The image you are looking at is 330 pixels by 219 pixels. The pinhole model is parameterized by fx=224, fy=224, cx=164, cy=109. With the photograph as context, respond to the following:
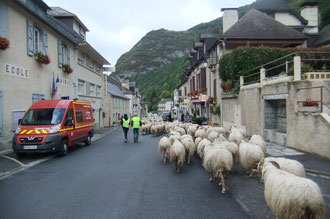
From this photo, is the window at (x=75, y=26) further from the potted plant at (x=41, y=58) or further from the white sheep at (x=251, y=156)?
the white sheep at (x=251, y=156)

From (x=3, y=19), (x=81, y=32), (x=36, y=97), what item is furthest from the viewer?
(x=81, y=32)

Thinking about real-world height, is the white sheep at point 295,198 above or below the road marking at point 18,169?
above

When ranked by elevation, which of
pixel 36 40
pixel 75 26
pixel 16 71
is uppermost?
pixel 75 26

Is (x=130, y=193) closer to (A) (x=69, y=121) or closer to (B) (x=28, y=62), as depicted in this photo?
(A) (x=69, y=121)

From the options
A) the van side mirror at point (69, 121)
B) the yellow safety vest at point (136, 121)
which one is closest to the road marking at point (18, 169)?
the van side mirror at point (69, 121)

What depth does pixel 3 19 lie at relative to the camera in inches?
417

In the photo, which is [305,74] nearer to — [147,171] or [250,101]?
[250,101]

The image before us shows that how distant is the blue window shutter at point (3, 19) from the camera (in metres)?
A: 10.5

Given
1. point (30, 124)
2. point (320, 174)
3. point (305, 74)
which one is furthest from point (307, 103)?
point (30, 124)

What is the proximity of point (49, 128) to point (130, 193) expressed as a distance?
5.85 meters

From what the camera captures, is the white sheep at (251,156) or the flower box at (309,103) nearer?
the white sheep at (251,156)

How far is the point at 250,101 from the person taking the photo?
13508 mm

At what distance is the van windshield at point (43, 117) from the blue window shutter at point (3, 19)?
158 inches

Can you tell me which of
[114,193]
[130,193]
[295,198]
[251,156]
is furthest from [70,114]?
[295,198]
